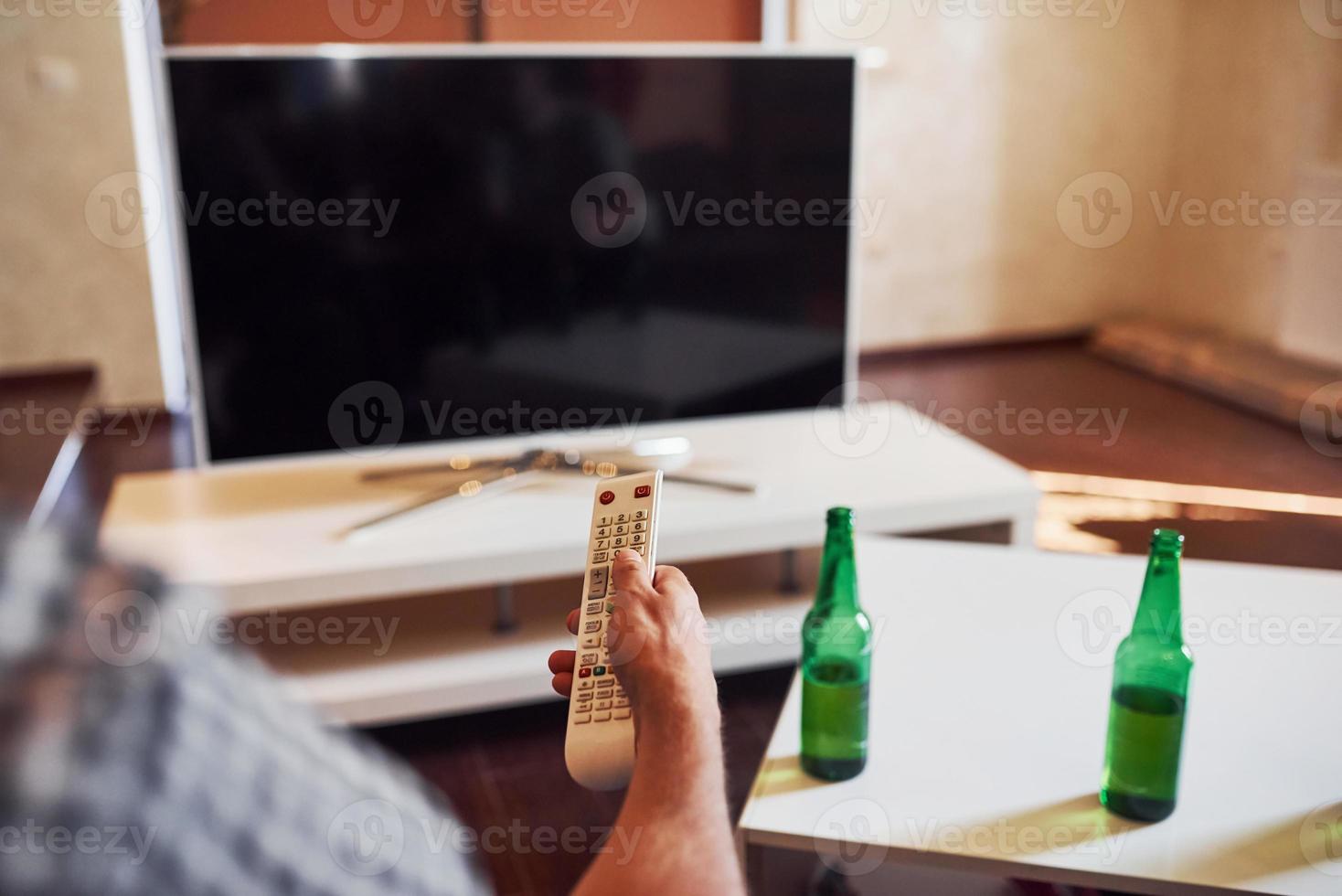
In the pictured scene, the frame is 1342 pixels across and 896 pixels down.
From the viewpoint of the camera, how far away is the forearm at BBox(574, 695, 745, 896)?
0.72 m

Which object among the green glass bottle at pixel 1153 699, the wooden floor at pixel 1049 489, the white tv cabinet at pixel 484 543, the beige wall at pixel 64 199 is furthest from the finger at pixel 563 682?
the beige wall at pixel 64 199

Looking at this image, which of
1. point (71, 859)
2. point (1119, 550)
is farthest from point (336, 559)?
point (1119, 550)

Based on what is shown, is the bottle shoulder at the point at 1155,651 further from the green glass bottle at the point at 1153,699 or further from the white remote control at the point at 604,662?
the white remote control at the point at 604,662

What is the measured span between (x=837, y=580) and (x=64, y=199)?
346cm

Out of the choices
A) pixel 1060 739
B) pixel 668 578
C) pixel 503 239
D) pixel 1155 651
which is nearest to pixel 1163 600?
pixel 1155 651

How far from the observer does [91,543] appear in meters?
0.35

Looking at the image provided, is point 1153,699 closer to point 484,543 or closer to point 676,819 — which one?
point 676,819

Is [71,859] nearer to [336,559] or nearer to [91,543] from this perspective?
[91,543]

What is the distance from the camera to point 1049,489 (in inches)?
137

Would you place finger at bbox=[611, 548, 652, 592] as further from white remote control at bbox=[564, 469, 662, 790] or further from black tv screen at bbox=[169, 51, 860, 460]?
black tv screen at bbox=[169, 51, 860, 460]

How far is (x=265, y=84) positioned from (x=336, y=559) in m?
0.82

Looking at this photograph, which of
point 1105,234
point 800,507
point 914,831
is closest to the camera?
point 914,831

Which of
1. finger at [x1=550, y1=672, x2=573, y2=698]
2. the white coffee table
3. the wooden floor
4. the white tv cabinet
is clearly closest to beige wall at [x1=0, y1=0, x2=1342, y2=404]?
the wooden floor

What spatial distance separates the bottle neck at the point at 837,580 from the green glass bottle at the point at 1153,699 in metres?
0.26
